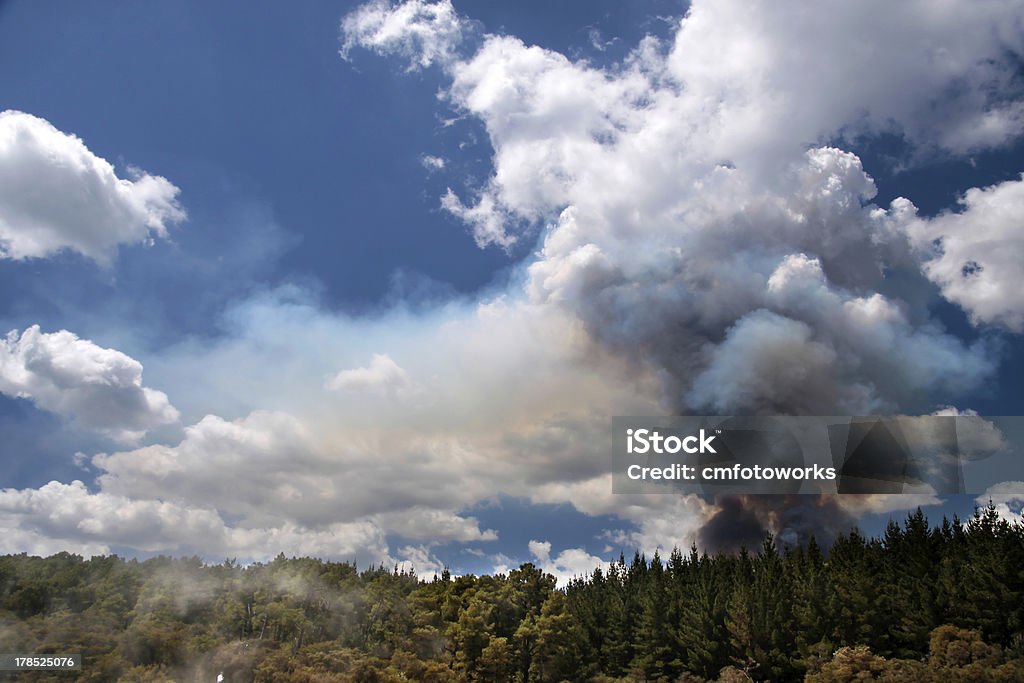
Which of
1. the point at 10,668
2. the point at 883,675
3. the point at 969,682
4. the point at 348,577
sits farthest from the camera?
the point at 348,577

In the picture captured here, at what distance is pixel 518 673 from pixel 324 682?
2995 cm

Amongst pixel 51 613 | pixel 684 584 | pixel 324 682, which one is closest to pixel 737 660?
pixel 684 584

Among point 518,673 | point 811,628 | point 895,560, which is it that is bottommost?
point 518,673

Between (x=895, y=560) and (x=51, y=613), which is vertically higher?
(x=895, y=560)

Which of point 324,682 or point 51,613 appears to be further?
point 51,613

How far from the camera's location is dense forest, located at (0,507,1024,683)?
61.1 m

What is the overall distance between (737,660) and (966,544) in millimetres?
23513

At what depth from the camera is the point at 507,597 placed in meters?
85.6

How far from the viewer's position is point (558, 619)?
8012 centimetres

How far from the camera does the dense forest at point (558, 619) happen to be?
200 feet

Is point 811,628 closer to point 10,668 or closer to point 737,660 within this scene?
point 737,660

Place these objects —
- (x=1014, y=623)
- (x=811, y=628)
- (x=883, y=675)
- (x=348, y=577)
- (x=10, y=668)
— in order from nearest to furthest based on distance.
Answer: (x=883, y=675), (x=1014, y=623), (x=10, y=668), (x=811, y=628), (x=348, y=577)

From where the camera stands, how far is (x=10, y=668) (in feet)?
210

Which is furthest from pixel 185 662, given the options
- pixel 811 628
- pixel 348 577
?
pixel 811 628
